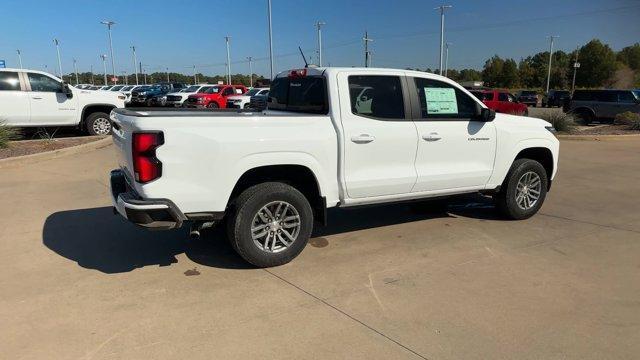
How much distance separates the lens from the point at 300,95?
17.2 ft

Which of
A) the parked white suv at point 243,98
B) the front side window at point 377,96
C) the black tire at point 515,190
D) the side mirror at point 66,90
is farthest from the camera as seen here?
the parked white suv at point 243,98

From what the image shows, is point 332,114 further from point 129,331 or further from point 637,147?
point 637,147

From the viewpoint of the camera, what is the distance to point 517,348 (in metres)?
3.16

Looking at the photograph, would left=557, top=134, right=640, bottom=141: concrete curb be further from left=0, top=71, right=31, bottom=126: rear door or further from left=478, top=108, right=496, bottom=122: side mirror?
left=0, top=71, right=31, bottom=126: rear door

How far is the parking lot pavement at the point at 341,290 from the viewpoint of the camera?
10.5ft

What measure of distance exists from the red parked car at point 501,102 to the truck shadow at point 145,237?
17.2 m

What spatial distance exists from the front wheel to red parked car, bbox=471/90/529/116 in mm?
15949

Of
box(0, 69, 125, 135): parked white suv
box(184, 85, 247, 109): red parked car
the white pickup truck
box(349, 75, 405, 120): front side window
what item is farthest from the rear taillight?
box(184, 85, 247, 109): red parked car

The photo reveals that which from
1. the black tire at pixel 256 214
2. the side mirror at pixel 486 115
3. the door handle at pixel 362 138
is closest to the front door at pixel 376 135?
the door handle at pixel 362 138

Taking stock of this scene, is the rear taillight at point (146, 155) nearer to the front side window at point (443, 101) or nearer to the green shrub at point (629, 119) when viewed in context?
the front side window at point (443, 101)

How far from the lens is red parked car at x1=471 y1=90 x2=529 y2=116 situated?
73.5 feet

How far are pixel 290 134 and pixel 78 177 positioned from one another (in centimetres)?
583

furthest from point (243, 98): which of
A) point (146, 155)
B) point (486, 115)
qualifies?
point (146, 155)

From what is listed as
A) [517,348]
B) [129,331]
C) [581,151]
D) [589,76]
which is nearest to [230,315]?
[129,331]
